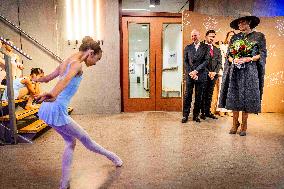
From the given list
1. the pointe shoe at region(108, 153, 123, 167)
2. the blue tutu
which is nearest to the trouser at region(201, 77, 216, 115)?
the pointe shoe at region(108, 153, 123, 167)

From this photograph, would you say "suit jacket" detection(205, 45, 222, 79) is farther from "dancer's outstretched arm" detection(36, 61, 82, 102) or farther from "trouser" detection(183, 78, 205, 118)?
"dancer's outstretched arm" detection(36, 61, 82, 102)

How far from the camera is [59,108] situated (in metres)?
2.33

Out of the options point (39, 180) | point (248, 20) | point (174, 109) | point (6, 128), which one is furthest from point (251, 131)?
point (6, 128)

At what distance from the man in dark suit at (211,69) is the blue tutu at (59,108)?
13.6 ft

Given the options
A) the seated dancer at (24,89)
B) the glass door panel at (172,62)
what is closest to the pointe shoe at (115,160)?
the seated dancer at (24,89)

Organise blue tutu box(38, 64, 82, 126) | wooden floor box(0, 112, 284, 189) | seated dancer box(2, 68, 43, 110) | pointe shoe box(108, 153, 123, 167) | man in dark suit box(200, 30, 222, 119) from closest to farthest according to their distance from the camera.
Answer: blue tutu box(38, 64, 82, 126) < wooden floor box(0, 112, 284, 189) < pointe shoe box(108, 153, 123, 167) < seated dancer box(2, 68, 43, 110) < man in dark suit box(200, 30, 222, 119)

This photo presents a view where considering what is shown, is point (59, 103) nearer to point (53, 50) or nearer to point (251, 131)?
point (251, 131)

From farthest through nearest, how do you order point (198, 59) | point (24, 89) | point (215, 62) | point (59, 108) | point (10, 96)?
point (215, 62), point (198, 59), point (24, 89), point (10, 96), point (59, 108)

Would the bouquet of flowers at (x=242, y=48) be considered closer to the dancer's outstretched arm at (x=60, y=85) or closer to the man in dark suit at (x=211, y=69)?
the man in dark suit at (x=211, y=69)

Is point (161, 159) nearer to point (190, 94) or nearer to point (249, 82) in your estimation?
point (249, 82)

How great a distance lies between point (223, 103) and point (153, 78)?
9.82ft

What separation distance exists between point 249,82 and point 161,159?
6.68 ft

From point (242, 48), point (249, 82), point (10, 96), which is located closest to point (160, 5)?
point (242, 48)

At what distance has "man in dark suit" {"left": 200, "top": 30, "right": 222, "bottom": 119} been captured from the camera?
5995 mm
